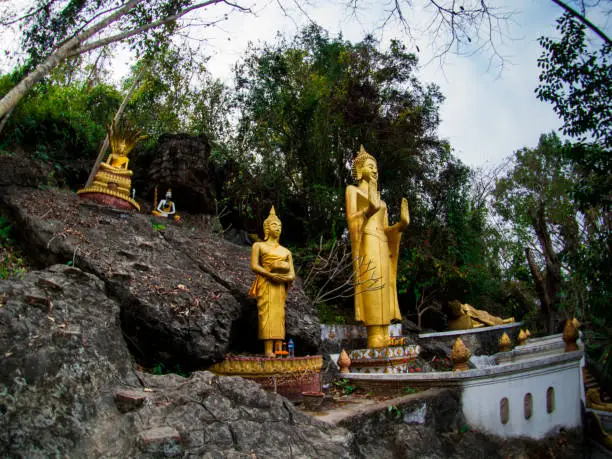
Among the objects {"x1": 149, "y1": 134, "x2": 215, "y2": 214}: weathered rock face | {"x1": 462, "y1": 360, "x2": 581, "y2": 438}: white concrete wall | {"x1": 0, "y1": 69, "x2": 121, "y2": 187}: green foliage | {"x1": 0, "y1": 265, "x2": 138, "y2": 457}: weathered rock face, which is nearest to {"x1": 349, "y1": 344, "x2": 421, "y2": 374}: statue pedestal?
{"x1": 462, "y1": 360, "x2": 581, "y2": 438}: white concrete wall

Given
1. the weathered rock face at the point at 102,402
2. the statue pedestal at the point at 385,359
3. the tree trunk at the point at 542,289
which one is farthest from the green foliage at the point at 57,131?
the tree trunk at the point at 542,289

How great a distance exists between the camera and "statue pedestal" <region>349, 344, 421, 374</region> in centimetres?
716

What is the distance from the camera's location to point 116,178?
8547 millimetres

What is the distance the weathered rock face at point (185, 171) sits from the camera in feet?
38.0

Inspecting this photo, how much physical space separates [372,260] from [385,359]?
5.55 ft

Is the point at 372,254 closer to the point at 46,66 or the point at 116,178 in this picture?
the point at 116,178

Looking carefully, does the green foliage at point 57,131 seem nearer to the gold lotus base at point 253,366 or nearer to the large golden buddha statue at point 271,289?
the large golden buddha statue at point 271,289

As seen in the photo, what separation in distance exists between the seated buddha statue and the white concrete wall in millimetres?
6212

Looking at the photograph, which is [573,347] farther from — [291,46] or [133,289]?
[291,46]

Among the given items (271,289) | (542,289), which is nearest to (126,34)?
(271,289)

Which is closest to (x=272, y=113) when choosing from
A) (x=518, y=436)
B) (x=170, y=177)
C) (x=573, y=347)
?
(x=170, y=177)

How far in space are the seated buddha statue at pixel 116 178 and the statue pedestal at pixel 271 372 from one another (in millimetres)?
3914

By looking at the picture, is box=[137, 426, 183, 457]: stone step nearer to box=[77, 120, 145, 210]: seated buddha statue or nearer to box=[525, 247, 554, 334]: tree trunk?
box=[77, 120, 145, 210]: seated buddha statue

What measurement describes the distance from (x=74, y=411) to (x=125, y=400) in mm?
316
